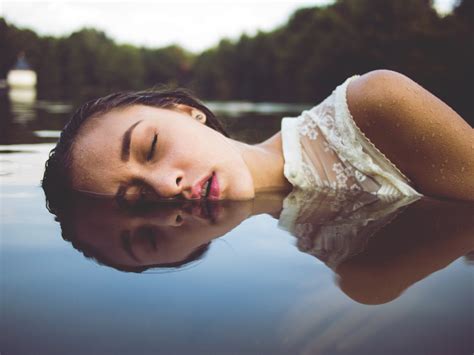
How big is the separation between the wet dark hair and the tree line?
1.39 ft

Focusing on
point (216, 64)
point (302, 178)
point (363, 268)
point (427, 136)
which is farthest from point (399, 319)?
point (216, 64)

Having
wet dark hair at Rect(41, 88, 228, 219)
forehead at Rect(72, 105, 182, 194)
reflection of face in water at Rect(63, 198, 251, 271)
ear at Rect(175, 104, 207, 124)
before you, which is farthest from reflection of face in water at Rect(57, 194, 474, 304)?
ear at Rect(175, 104, 207, 124)

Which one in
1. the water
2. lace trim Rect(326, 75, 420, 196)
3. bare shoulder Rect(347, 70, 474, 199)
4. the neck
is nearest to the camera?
the water

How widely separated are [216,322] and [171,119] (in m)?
0.98

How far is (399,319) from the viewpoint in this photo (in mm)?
447

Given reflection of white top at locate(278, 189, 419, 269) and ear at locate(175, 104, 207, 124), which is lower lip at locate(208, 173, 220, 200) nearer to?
reflection of white top at locate(278, 189, 419, 269)

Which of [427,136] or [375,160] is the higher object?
[427,136]

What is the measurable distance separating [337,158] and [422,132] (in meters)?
0.34

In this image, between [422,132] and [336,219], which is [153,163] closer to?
[336,219]

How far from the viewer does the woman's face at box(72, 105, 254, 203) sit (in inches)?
46.7

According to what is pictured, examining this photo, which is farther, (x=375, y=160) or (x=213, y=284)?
(x=375, y=160)

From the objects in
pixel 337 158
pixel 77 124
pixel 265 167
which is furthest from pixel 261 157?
pixel 77 124

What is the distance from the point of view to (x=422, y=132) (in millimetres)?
1265

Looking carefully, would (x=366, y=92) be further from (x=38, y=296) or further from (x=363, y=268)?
(x=38, y=296)
